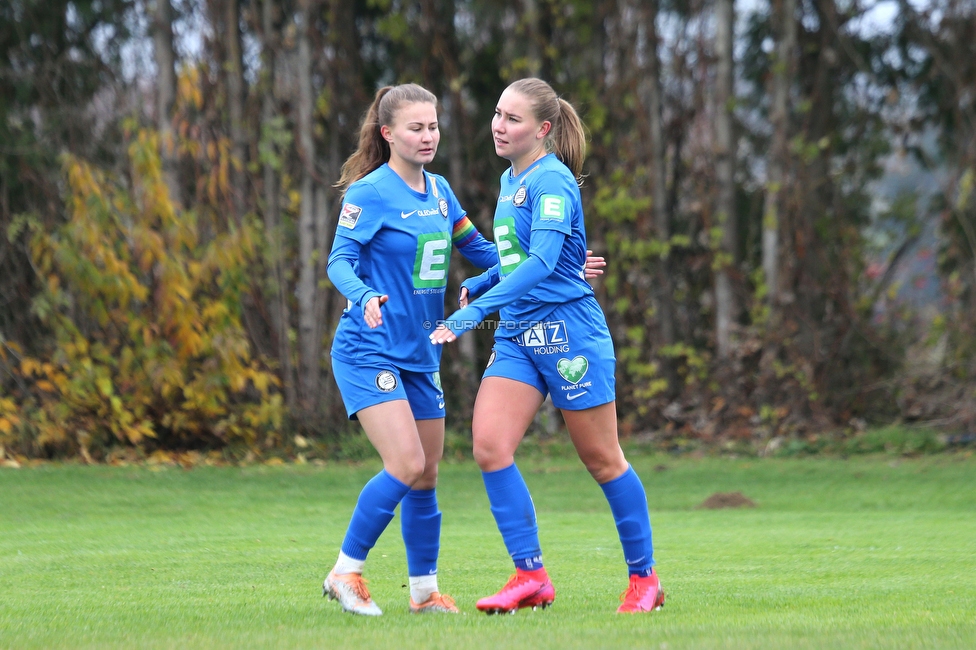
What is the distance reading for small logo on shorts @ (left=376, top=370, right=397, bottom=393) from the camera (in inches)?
165

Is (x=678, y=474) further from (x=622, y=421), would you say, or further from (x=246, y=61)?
(x=246, y=61)

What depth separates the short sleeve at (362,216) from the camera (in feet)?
14.0

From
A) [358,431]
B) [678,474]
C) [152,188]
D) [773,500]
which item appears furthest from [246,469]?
[773,500]

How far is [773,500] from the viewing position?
30.5 ft

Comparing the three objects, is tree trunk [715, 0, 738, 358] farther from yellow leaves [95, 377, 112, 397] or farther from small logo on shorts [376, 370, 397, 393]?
small logo on shorts [376, 370, 397, 393]

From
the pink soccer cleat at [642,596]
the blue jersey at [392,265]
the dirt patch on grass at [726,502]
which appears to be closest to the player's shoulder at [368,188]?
the blue jersey at [392,265]

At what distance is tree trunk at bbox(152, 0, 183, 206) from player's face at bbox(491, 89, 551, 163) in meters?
8.56

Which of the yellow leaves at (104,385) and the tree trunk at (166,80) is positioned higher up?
the tree trunk at (166,80)

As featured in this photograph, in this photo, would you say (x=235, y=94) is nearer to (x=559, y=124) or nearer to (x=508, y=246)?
(x=559, y=124)

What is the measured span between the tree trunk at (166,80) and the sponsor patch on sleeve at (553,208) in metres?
8.80

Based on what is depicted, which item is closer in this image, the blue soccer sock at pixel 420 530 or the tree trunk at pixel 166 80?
the blue soccer sock at pixel 420 530

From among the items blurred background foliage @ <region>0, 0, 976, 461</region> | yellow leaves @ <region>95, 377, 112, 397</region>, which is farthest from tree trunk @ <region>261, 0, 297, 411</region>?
yellow leaves @ <region>95, 377, 112, 397</region>

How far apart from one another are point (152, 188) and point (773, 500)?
20.6 ft

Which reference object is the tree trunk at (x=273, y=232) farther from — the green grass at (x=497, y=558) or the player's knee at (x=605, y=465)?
the player's knee at (x=605, y=465)
